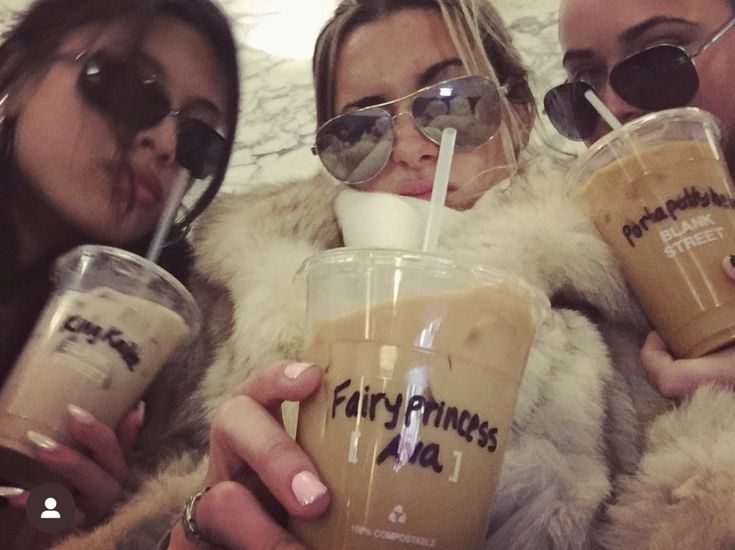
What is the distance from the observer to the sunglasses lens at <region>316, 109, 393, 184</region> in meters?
1.02

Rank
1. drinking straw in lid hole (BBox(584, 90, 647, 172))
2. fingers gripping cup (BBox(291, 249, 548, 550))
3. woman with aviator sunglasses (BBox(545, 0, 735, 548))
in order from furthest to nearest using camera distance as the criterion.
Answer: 1. drinking straw in lid hole (BBox(584, 90, 647, 172))
2. woman with aviator sunglasses (BBox(545, 0, 735, 548))
3. fingers gripping cup (BBox(291, 249, 548, 550))

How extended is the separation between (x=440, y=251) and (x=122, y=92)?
1.76 ft

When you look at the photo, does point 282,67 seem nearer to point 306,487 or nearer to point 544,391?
point 544,391

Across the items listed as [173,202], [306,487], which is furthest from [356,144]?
[306,487]

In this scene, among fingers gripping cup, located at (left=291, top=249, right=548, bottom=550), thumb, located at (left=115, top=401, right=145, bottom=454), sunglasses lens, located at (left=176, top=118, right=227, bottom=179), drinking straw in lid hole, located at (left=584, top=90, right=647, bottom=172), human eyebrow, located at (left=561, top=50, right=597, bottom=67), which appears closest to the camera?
fingers gripping cup, located at (left=291, top=249, right=548, bottom=550)

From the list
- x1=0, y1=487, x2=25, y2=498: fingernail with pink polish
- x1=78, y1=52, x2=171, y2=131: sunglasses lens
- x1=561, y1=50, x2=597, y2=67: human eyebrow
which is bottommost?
x1=0, y1=487, x2=25, y2=498: fingernail with pink polish

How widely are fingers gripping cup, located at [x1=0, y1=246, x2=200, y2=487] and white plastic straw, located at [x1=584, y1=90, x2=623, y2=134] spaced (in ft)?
1.76

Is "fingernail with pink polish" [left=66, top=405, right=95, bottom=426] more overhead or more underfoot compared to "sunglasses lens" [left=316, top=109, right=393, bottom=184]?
more underfoot

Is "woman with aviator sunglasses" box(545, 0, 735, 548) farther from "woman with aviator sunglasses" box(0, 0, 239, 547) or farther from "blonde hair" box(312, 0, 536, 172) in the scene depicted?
"woman with aviator sunglasses" box(0, 0, 239, 547)

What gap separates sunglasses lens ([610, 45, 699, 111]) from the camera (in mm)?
906

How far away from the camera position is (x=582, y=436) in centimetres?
75

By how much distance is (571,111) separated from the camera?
1.00 metres

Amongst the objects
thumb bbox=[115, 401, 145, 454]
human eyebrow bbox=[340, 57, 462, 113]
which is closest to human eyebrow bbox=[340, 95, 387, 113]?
human eyebrow bbox=[340, 57, 462, 113]

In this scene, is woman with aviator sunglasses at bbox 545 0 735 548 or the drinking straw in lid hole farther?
the drinking straw in lid hole
